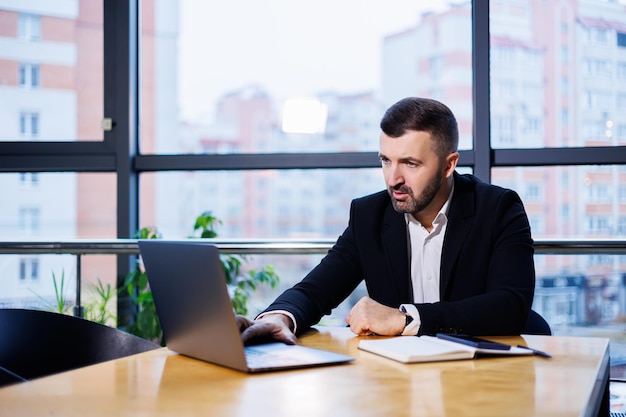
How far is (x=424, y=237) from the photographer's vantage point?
2365mm

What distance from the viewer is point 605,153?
12.9 ft

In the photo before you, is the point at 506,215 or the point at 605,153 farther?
the point at 605,153

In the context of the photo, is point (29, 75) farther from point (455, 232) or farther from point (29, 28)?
point (455, 232)

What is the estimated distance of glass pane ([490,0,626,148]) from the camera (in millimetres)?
4012

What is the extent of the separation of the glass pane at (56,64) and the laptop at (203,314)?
9.83 ft

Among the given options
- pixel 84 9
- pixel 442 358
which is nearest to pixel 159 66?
pixel 84 9

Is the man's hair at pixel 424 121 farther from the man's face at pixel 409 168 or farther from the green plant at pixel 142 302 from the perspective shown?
the green plant at pixel 142 302

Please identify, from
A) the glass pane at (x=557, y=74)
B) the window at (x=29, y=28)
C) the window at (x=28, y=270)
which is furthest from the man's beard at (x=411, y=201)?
the window at (x=29, y=28)

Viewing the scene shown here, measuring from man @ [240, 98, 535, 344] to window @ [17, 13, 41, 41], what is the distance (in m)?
2.79

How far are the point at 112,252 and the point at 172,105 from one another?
1371 millimetres

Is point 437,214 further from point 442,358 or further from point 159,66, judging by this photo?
point 159,66

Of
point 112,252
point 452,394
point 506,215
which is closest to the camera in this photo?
point 452,394

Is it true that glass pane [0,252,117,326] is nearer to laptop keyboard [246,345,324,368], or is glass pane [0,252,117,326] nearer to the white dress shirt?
the white dress shirt

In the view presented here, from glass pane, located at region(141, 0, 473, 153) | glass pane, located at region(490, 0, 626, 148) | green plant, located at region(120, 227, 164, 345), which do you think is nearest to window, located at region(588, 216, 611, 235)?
glass pane, located at region(490, 0, 626, 148)
